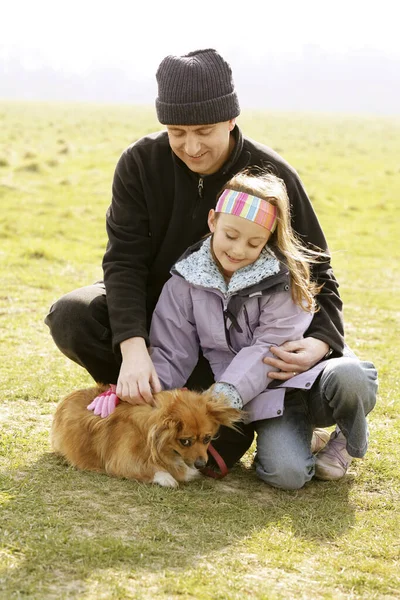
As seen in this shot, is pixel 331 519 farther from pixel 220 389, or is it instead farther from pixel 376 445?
pixel 376 445

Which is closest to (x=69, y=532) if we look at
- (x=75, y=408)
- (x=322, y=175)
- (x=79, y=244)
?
(x=75, y=408)

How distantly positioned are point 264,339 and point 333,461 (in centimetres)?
79

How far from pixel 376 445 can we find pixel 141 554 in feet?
6.91

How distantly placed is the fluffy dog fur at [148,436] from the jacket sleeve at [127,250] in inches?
17.8

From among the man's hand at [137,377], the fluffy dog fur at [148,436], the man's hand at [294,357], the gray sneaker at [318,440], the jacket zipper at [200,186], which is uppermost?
the jacket zipper at [200,186]

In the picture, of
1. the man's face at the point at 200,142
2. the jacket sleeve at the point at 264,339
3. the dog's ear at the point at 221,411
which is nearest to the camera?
the dog's ear at the point at 221,411

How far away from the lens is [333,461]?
14.3 feet

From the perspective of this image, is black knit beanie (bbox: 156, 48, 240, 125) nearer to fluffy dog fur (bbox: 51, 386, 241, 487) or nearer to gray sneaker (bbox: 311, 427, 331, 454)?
fluffy dog fur (bbox: 51, 386, 241, 487)

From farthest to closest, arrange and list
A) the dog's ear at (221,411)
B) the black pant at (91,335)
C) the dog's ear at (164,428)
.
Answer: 1. the black pant at (91,335)
2. the dog's ear at (221,411)
3. the dog's ear at (164,428)

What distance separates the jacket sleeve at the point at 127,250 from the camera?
4.40m

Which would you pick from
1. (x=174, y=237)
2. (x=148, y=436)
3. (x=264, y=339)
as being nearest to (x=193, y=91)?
(x=174, y=237)

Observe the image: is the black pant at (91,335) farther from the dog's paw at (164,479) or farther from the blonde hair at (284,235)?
the blonde hair at (284,235)

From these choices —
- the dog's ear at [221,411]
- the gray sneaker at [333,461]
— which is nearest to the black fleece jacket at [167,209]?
the gray sneaker at [333,461]

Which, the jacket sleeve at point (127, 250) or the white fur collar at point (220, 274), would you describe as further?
the jacket sleeve at point (127, 250)
